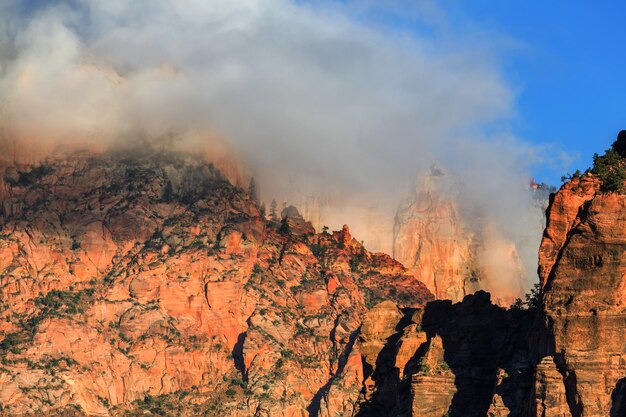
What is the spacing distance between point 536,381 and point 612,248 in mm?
12323

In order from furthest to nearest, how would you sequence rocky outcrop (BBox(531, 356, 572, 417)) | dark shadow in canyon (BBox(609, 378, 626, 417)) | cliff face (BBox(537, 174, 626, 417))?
rocky outcrop (BBox(531, 356, 572, 417)) < cliff face (BBox(537, 174, 626, 417)) < dark shadow in canyon (BBox(609, 378, 626, 417))

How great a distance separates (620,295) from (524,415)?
12.1 metres

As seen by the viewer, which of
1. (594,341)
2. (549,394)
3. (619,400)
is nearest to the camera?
(619,400)

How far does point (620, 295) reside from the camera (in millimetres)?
197875

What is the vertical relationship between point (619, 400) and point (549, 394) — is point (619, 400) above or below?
below

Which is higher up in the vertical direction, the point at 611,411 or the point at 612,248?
the point at 612,248

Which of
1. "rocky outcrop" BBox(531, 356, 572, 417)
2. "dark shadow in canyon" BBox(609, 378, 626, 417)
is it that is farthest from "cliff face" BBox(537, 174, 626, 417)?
"rocky outcrop" BBox(531, 356, 572, 417)

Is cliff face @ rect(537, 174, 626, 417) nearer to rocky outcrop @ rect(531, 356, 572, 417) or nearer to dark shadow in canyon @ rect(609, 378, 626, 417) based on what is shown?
dark shadow in canyon @ rect(609, 378, 626, 417)

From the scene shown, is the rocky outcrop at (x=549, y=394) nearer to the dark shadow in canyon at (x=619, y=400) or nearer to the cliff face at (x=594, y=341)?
the cliff face at (x=594, y=341)

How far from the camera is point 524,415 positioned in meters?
200

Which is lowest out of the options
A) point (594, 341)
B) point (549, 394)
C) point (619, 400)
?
point (619, 400)

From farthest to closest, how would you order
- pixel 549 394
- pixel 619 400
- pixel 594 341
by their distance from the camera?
pixel 594 341 → pixel 549 394 → pixel 619 400

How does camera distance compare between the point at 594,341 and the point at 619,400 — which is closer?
the point at 619,400

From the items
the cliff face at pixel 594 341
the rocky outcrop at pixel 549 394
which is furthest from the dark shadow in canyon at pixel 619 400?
the rocky outcrop at pixel 549 394
